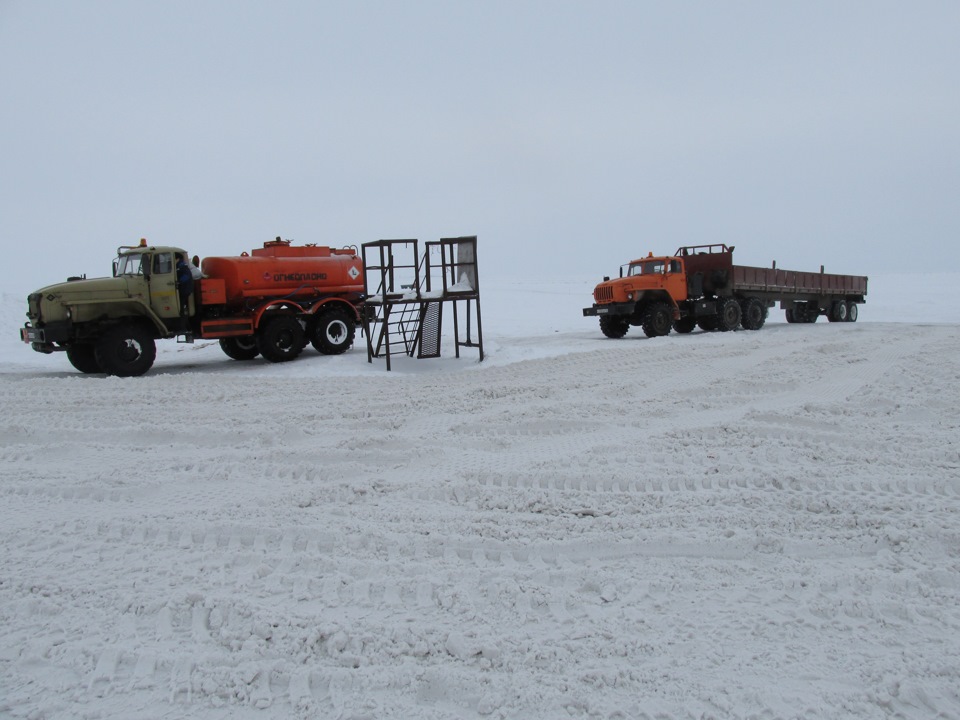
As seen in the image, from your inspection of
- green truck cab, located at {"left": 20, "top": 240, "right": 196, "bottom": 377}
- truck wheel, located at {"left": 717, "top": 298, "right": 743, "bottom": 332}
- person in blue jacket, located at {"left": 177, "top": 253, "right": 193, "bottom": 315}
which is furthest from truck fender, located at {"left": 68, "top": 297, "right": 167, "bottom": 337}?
truck wheel, located at {"left": 717, "top": 298, "right": 743, "bottom": 332}

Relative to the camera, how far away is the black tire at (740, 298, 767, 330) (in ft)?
67.4

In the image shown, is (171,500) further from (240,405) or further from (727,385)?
(727,385)

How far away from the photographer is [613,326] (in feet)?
61.7

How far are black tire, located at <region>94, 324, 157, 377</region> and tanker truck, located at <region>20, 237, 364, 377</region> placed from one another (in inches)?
0.6

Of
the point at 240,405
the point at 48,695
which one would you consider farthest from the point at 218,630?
the point at 240,405

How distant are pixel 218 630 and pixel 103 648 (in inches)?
19.5

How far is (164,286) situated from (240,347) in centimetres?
248

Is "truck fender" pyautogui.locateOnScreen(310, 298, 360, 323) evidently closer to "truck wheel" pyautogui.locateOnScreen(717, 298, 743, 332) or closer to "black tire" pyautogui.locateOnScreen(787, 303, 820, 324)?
"truck wheel" pyautogui.locateOnScreen(717, 298, 743, 332)

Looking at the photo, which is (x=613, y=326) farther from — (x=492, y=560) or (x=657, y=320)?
(x=492, y=560)

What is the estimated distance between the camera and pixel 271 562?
14.4 ft

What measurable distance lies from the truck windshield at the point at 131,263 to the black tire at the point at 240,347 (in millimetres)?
2446

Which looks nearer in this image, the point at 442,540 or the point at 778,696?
the point at 778,696

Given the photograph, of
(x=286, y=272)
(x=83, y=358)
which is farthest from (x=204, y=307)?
(x=83, y=358)

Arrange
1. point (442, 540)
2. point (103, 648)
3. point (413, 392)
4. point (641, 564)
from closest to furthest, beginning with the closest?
1. point (103, 648)
2. point (641, 564)
3. point (442, 540)
4. point (413, 392)
